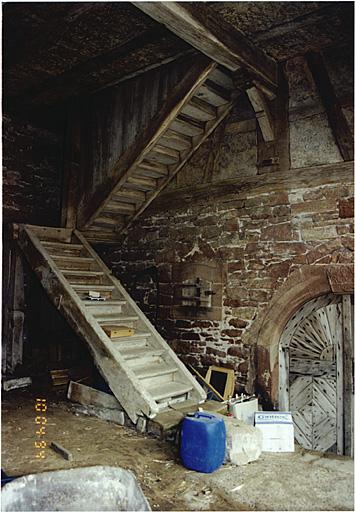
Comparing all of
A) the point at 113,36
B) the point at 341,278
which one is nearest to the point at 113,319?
the point at 341,278

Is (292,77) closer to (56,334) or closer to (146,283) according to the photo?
(146,283)

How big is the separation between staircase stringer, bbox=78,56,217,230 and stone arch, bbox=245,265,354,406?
2.41 meters

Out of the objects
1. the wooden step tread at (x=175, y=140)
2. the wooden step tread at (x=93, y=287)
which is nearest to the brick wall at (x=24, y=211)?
the wooden step tread at (x=93, y=287)

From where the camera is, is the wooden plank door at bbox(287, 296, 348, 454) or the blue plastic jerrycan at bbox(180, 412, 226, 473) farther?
the wooden plank door at bbox(287, 296, 348, 454)

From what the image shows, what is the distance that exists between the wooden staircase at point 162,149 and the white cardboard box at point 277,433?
3.56m

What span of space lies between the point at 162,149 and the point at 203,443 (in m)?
3.83

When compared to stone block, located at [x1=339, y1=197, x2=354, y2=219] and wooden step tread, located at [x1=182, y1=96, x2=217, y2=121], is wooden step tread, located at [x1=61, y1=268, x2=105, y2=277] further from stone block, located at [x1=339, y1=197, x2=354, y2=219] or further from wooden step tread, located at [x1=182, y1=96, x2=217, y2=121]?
stone block, located at [x1=339, y1=197, x2=354, y2=219]

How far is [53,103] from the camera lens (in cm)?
719

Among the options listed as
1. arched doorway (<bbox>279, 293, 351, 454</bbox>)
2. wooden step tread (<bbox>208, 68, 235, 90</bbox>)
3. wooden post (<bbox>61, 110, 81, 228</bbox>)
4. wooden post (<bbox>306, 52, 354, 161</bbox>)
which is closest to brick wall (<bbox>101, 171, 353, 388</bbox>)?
wooden post (<bbox>306, 52, 354, 161</bbox>)

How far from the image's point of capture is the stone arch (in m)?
5.11

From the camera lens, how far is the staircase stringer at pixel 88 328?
16.0 feet

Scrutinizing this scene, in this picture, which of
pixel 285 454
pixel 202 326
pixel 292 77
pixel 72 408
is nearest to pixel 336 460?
pixel 285 454

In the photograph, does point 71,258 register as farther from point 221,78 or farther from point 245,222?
point 221,78

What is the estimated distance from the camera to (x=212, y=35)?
173 inches
